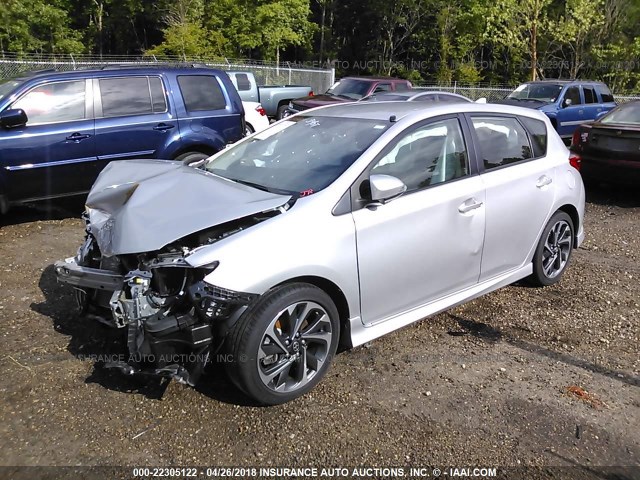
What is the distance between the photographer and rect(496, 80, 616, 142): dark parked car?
13.8 meters

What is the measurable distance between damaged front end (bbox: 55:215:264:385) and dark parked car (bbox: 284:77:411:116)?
37.9ft

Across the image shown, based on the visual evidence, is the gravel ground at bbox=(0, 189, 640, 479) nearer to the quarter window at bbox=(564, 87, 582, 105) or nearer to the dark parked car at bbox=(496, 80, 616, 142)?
the dark parked car at bbox=(496, 80, 616, 142)

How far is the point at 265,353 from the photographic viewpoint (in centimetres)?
314

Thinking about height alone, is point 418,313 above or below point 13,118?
below

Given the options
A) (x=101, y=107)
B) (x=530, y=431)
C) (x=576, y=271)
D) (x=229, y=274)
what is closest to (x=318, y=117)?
(x=229, y=274)

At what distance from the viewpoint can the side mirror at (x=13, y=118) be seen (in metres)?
6.05

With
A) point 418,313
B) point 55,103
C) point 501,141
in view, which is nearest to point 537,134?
point 501,141

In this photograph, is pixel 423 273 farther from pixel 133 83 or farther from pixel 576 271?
pixel 133 83

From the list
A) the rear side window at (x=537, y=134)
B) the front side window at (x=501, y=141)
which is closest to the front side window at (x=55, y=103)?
the front side window at (x=501, y=141)

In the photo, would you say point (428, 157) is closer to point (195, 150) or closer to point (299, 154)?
point (299, 154)

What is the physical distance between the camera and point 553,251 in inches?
200

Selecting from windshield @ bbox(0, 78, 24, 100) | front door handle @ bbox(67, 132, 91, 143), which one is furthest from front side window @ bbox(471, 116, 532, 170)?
windshield @ bbox(0, 78, 24, 100)

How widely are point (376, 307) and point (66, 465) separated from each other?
194 cm

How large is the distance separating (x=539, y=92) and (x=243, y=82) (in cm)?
800
